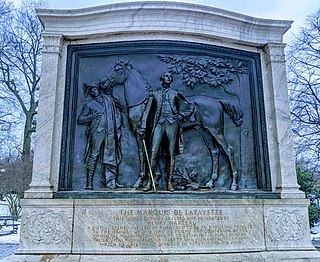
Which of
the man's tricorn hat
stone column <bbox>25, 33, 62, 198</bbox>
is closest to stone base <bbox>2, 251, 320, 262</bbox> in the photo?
stone column <bbox>25, 33, 62, 198</bbox>

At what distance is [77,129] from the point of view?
7949 millimetres

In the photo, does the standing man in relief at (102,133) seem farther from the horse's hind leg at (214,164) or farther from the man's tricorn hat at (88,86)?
the horse's hind leg at (214,164)

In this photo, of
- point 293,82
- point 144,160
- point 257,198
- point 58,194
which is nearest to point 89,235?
point 58,194

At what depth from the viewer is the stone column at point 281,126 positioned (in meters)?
7.87

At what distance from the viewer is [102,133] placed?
7.80 meters

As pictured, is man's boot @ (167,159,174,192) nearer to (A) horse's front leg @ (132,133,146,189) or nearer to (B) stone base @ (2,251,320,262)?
(A) horse's front leg @ (132,133,146,189)

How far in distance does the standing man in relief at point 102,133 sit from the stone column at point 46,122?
2.38 ft

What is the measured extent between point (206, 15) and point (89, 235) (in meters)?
5.71

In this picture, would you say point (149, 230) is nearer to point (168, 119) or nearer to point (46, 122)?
point (168, 119)

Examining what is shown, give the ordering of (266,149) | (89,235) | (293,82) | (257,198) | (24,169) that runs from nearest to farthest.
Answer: (89,235)
(257,198)
(266,149)
(293,82)
(24,169)

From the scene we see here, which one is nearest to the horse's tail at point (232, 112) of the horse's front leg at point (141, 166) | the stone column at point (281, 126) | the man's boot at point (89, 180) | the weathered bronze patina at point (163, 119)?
the weathered bronze patina at point (163, 119)

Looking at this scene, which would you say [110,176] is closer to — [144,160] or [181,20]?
[144,160]

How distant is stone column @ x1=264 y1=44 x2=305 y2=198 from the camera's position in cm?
787

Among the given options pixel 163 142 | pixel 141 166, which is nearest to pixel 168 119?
pixel 163 142
